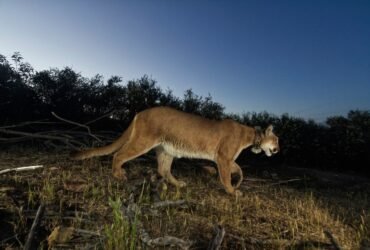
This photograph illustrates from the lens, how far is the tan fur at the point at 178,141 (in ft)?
23.4

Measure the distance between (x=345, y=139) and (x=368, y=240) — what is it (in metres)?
9.92

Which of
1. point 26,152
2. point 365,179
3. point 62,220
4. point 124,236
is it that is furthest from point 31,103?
point 365,179

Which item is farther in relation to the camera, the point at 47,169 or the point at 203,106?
the point at 203,106

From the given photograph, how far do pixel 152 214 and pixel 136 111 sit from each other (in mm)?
8958

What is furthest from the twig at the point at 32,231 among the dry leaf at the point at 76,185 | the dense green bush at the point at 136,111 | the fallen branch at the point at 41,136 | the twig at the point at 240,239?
the dense green bush at the point at 136,111

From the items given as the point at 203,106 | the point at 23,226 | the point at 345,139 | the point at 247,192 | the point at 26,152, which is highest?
the point at 203,106

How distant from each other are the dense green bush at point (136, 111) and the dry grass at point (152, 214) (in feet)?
17.3

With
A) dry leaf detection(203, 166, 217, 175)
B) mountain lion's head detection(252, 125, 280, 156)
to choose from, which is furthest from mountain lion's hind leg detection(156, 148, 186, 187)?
mountain lion's head detection(252, 125, 280, 156)

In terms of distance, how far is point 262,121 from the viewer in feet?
48.5

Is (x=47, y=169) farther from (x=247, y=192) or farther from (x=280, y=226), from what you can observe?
(x=280, y=226)

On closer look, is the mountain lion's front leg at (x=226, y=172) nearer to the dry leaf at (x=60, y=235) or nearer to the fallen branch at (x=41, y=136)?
the fallen branch at (x=41, y=136)

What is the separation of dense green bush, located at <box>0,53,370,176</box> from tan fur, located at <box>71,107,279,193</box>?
197 inches

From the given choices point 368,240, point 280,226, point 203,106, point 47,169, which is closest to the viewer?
point 368,240

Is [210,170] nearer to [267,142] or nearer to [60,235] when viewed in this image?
[267,142]
